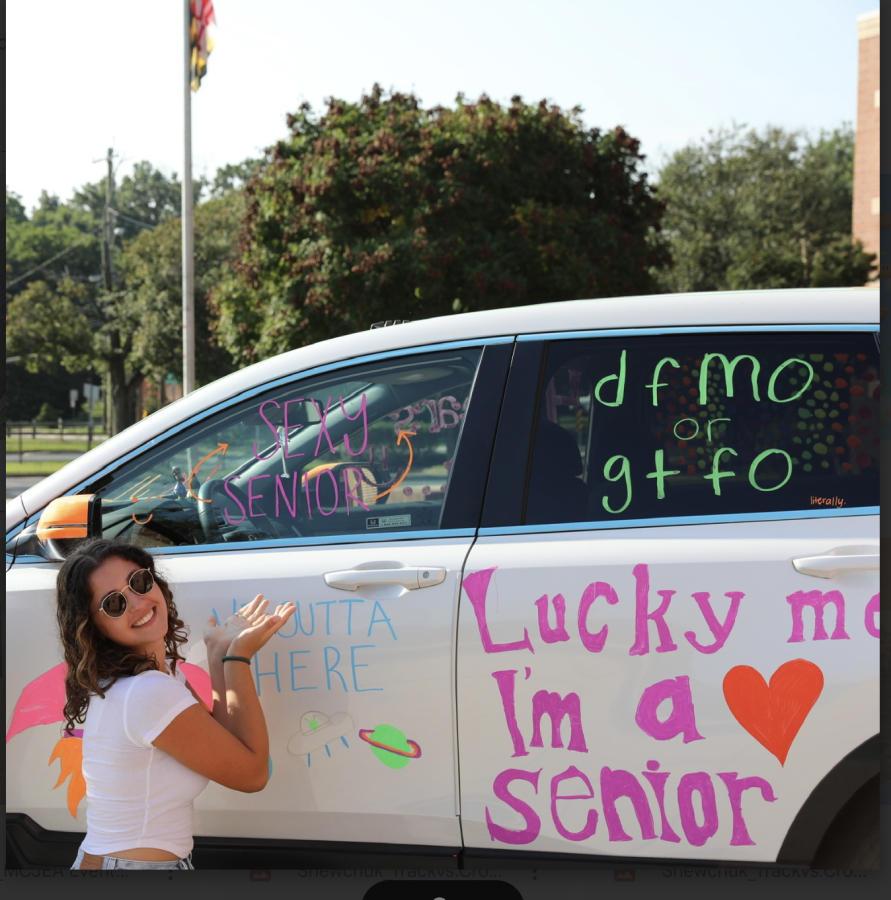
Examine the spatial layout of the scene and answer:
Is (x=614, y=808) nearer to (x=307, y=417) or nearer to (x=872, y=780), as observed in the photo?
(x=872, y=780)

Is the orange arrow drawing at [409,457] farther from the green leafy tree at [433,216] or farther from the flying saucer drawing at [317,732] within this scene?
the green leafy tree at [433,216]

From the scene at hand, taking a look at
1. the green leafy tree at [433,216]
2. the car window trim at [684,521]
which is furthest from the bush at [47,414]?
the car window trim at [684,521]

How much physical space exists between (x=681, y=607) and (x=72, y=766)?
1538 millimetres

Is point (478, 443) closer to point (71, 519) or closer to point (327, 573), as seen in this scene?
point (327, 573)

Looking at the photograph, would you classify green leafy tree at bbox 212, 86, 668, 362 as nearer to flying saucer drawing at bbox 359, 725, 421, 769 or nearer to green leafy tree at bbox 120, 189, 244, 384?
flying saucer drawing at bbox 359, 725, 421, 769

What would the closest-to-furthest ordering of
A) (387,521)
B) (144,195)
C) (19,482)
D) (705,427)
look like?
(705,427)
(387,521)
(19,482)
(144,195)

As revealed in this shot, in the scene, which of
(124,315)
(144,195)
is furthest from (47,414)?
(124,315)

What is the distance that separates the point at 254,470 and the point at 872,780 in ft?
5.22

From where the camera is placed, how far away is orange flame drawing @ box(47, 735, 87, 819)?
7.53 ft

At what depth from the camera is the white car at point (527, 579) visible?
1.99 metres

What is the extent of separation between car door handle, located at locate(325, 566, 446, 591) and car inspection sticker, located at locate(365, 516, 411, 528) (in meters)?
0.15

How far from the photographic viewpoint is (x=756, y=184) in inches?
1502

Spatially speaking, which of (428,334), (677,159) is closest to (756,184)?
(677,159)

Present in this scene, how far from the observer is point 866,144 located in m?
30.0
